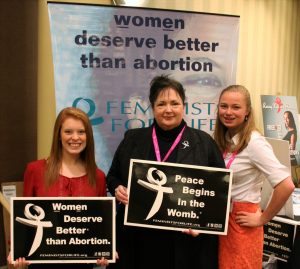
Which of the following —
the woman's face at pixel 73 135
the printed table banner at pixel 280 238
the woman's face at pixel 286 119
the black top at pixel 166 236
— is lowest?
the printed table banner at pixel 280 238

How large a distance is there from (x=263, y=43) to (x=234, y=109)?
245 centimetres

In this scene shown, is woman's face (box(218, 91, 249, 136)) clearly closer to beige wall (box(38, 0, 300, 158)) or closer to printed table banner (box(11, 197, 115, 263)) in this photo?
printed table banner (box(11, 197, 115, 263))

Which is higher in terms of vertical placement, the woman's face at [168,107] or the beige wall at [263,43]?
the beige wall at [263,43]

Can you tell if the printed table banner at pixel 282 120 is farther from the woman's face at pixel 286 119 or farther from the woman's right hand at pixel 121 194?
the woman's right hand at pixel 121 194

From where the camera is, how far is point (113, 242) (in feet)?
5.45

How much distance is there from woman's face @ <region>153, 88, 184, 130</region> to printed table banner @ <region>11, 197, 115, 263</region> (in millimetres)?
446

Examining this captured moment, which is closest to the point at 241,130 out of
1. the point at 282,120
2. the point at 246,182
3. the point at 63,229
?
the point at 246,182

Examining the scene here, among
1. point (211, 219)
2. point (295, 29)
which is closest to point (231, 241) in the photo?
point (211, 219)

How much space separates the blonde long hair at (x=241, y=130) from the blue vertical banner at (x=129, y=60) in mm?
897

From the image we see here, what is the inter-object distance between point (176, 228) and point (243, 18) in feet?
9.22

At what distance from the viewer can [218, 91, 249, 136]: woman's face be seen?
1.84m

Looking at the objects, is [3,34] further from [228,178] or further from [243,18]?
[243,18]

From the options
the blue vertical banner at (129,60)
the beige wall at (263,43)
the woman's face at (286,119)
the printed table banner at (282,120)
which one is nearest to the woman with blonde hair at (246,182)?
the blue vertical banner at (129,60)

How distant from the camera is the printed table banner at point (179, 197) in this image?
167 cm
